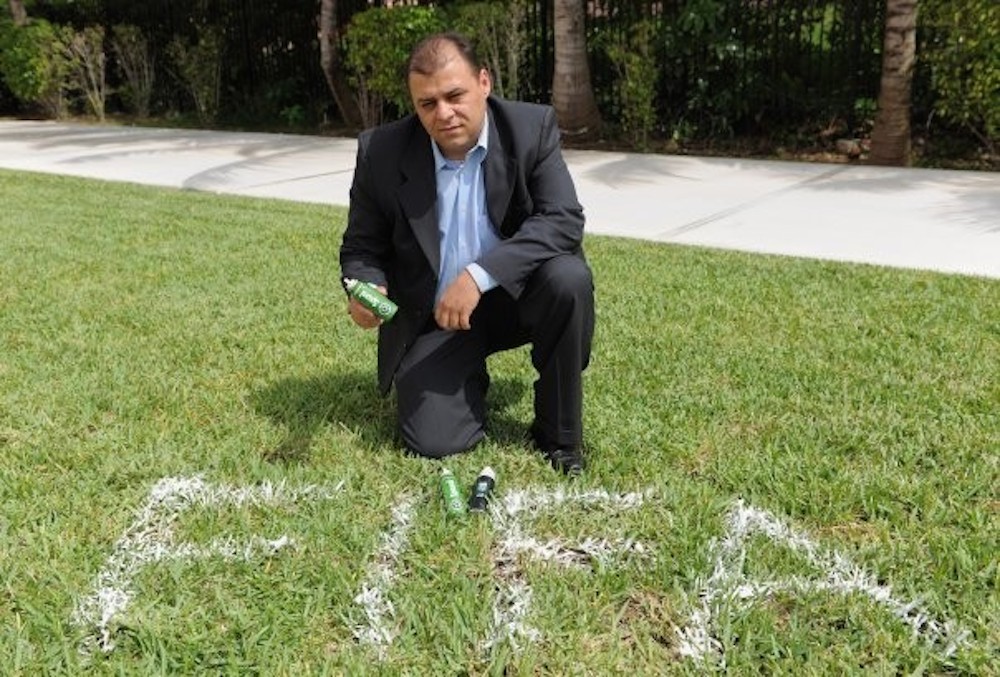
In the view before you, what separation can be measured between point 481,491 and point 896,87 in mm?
6947

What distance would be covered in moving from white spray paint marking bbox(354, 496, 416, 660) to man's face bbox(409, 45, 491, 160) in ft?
3.70

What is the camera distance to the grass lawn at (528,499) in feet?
7.46

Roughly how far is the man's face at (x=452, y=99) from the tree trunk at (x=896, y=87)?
21.0 ft

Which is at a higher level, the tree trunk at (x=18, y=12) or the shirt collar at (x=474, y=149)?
the tree trunk at (x=18, y=12)

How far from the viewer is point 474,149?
3062mm

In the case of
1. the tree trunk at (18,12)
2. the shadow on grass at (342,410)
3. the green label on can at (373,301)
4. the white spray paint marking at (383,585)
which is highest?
the tree trunk at (18,12)

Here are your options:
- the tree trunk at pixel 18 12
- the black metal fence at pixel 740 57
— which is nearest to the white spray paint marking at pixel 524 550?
the black metal fence at pixel 740 57

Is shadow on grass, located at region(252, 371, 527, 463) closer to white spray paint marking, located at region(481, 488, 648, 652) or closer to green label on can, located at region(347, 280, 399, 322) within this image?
white spray paint marking, located at region(481, 488, 648, 652)

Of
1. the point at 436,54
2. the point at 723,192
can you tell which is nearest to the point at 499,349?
the point at 436,54

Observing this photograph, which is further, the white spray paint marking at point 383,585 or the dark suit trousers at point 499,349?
the dark suit trousers at point 499,349

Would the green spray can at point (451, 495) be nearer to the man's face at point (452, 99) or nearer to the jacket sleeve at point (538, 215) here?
the jacket sleeve at point (538, 215)

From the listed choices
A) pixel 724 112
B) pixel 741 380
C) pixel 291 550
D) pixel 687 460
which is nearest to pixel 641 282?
pixel 741 380

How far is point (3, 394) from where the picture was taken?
3.87m

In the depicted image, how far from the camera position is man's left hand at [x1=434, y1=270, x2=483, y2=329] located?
9.61 feet
